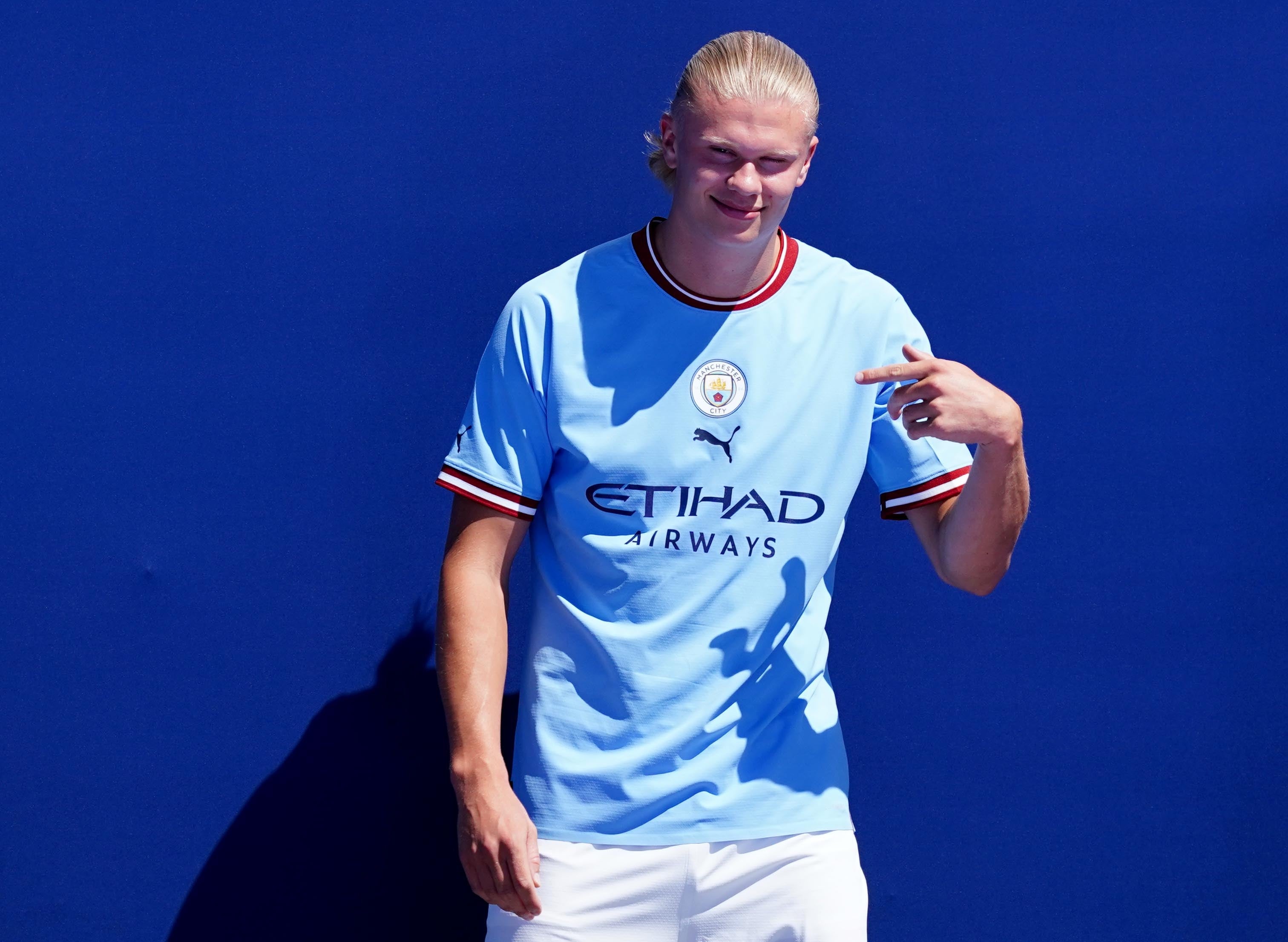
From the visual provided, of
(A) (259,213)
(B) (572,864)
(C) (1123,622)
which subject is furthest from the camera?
(C) (1123,622)

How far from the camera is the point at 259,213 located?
180 cm

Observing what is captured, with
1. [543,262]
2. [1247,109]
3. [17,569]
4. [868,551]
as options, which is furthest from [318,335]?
[1247,109]

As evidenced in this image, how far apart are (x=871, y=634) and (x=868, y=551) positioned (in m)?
0.13

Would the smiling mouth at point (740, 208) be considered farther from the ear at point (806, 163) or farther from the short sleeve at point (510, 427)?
the short sleeve at point (510, 427)

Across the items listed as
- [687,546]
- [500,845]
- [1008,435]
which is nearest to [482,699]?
[500,845]

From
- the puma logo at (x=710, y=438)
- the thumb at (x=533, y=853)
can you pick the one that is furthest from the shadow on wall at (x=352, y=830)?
the puma logo at (x=710, y=438)

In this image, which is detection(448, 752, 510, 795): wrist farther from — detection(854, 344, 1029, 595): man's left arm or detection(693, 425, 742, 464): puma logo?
detection(854, 344, 1029, 595): man's left arm

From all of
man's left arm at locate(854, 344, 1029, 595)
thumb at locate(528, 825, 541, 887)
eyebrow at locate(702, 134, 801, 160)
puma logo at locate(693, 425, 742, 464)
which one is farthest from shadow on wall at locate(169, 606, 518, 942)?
eyebrow at locate(702, 134, 801, 160)

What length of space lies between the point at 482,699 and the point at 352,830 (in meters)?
0.58

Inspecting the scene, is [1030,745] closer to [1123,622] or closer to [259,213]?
[1123,622]

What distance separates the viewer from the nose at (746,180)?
1.41 metres

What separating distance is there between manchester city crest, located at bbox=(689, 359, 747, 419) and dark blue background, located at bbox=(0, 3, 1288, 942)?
1.45 ft

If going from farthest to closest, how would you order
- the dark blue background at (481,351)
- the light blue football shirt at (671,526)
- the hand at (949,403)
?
the dark blue background at (481,351) → the light blue football shirt at (671,526) → the hand at (949,403)

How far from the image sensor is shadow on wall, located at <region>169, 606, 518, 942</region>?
186 centimetres
